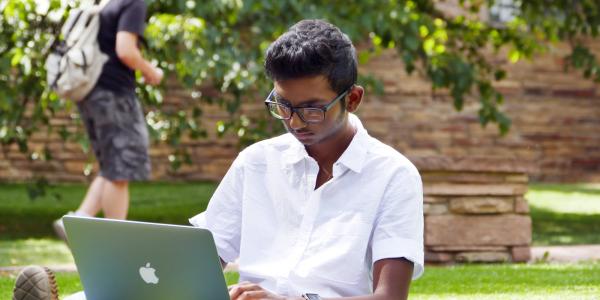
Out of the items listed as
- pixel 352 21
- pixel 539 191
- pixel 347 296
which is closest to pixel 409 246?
pixel 347 296

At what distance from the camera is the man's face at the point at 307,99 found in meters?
2.86

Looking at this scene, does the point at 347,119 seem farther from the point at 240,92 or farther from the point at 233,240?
the point at 240,92

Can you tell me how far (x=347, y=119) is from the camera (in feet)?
9.91

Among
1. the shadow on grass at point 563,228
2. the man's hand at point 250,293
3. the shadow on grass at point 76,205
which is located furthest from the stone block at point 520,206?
the man's hand at point 250,293

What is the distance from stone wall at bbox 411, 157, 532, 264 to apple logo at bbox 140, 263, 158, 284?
446 centimetres

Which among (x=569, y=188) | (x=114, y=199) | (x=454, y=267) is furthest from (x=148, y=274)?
(x=569, y=188)

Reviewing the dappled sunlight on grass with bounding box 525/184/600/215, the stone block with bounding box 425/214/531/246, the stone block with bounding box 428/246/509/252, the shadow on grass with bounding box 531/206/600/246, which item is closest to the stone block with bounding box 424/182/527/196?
the stone block with bounding box 425/214/531/246

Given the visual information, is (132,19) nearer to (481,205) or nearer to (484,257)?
(481,205)

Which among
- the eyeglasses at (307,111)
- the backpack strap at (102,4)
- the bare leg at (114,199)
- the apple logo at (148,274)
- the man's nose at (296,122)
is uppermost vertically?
the eyeglasses at (307,111)

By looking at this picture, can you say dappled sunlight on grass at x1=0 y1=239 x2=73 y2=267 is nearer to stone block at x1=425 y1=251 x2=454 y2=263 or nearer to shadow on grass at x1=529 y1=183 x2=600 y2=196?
stone block at x1=425 y1=251 x2=454 y2=263

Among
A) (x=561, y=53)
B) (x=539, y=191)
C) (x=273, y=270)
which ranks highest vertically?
(x=273, y=270)

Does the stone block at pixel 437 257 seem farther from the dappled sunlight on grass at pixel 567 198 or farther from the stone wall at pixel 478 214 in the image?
the dappled sunlight on grass at pixel 567 198

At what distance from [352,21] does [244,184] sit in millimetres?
5438

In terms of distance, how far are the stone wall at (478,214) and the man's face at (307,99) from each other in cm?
427
